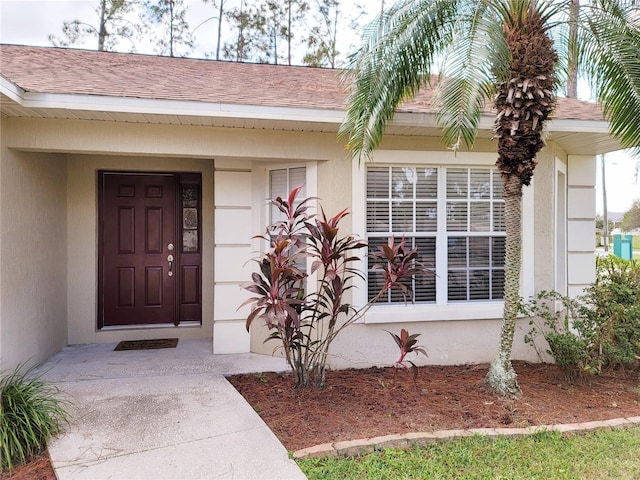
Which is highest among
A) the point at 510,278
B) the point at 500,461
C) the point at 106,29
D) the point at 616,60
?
the point at 106,29

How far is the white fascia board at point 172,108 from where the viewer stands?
14.3 feet

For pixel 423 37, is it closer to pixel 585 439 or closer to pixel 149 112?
pixel 149 112

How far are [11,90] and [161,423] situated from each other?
3246 millimetres

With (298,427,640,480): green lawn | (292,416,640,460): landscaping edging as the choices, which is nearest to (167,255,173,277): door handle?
(292,416,640,460): landscaping edging

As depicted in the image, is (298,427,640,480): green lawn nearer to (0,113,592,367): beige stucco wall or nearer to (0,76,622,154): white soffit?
(0,113,592,367): beige stucco wall

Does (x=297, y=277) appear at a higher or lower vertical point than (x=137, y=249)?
lower

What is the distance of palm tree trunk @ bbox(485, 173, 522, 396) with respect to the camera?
14.5ft

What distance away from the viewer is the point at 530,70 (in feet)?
13.6

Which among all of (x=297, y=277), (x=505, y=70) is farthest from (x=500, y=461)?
(x=505, y=70)

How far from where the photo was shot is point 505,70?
4090 mm

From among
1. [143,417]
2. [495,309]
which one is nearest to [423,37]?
[495,309]

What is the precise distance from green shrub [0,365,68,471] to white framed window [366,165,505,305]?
356 cm

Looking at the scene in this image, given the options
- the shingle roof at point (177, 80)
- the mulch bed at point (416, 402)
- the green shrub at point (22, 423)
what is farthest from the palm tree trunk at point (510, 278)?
the green shrub at point (22, 423)

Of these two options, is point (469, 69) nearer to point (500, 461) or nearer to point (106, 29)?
point (500, 461)
